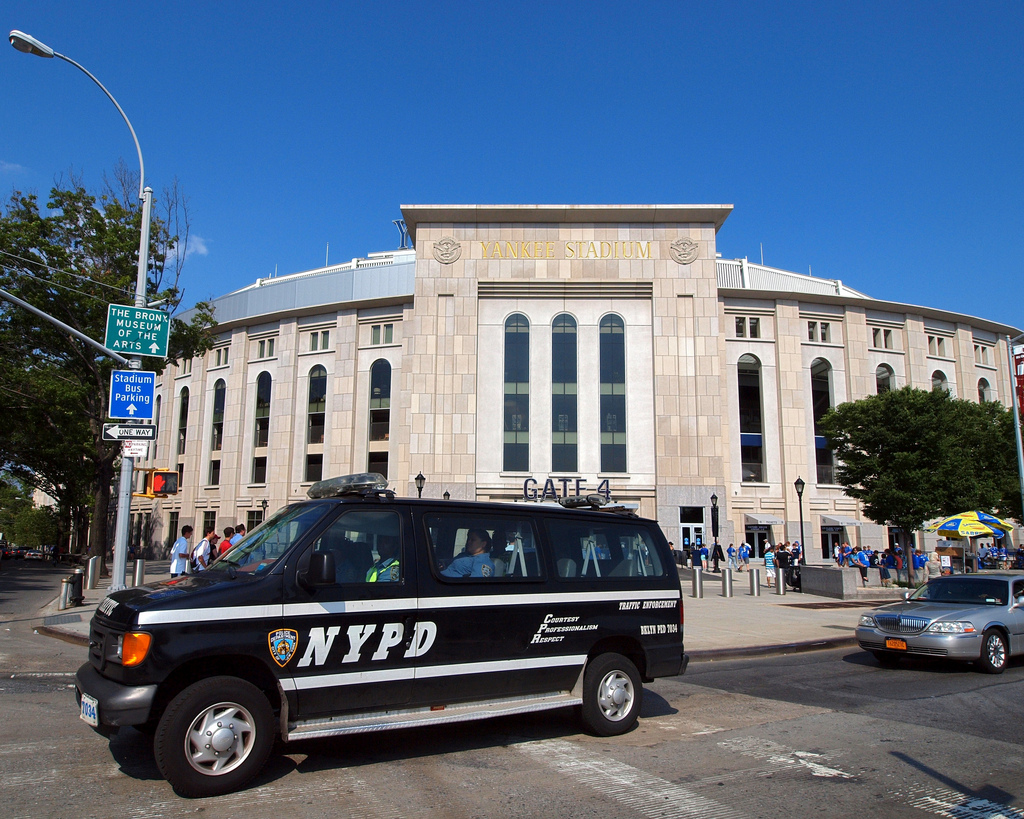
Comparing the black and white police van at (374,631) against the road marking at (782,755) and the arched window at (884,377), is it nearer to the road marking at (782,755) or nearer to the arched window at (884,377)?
the road marking at (782,755)

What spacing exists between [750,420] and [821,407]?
586 centimetres

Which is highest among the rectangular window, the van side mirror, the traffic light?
the rectangular window

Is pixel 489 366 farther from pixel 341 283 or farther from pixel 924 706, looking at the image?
pixel 924 706

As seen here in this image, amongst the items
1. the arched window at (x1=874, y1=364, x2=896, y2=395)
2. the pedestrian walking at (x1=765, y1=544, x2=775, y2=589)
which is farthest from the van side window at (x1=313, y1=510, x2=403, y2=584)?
the arched window at (x1=874, y1=364, x2=896, y2=395)

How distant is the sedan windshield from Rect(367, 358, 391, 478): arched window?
4066cm

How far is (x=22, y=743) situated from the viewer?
5957 mm

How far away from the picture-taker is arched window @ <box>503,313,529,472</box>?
43.0 meters

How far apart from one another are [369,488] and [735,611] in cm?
1567

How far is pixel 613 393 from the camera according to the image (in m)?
43.7

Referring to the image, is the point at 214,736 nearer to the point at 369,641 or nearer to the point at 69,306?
the point at 369,641

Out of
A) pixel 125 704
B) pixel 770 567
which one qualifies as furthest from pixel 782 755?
pixel 770 567

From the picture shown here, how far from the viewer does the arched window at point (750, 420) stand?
152ft

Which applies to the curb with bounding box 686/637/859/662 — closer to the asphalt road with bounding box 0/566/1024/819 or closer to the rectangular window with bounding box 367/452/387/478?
the asphalt road with bounding box 0/566/1024/819

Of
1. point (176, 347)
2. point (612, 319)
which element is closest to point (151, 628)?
point (176, 347)
